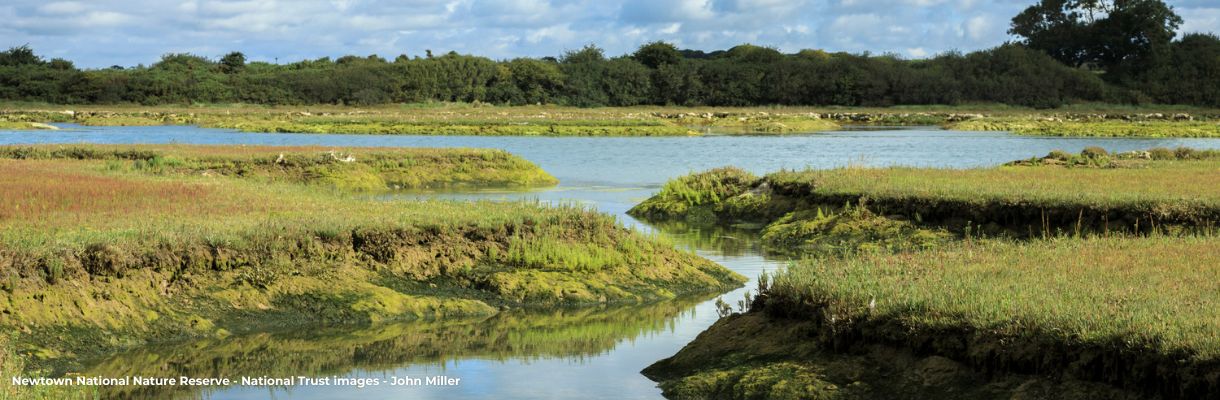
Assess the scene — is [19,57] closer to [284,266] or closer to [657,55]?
[657,55]

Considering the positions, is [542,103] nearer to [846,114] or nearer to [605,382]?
[846,114]

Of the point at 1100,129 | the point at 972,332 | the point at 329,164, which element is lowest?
the point at 1100,129

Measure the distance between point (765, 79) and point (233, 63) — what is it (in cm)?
6131

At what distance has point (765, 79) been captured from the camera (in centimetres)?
13150

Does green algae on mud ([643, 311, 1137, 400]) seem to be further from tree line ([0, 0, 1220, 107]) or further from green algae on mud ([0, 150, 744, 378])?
tree line ([0, 0, 1220, 107])

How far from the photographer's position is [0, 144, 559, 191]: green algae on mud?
116 feet

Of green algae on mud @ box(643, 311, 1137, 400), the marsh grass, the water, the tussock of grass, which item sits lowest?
the marsh grass

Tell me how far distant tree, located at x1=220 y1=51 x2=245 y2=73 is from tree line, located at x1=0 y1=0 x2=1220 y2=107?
897cm

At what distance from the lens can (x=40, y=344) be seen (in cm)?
1345

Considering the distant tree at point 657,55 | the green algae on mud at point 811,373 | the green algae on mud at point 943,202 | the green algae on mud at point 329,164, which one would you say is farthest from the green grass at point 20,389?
the distant tree at point 657,55

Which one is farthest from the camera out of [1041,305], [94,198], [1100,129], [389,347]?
[1100,129]

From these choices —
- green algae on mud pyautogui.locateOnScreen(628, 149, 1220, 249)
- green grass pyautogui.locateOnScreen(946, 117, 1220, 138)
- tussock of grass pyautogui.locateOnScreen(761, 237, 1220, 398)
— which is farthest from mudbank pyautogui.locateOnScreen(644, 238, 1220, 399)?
green grass pyautogui.locateOnScreen(946, 117, 1220, 138)

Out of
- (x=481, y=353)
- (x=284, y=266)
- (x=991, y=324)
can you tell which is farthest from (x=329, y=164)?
(x=991, y=324)

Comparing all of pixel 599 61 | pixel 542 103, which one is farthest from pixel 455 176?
pixel 599 61
